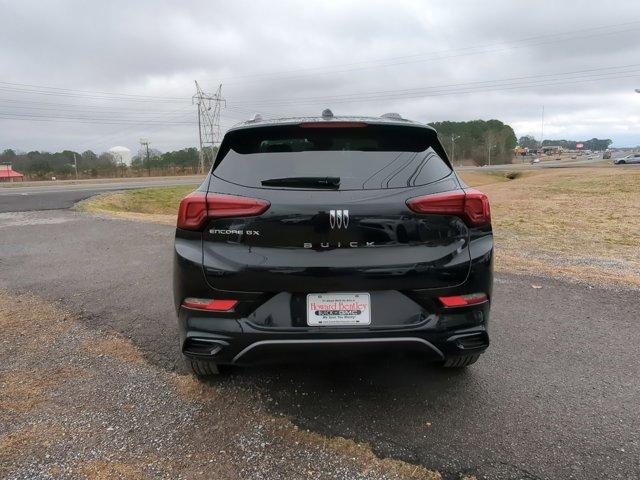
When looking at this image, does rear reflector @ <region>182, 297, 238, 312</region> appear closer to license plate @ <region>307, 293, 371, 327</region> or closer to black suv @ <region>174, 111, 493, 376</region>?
black suv @ <region>174, 111, 493, 376</region>

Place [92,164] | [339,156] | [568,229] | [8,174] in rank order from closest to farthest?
[339,156]
[568,229]
[8,174]
[92,164]

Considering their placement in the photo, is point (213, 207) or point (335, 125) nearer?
point (213, 207)

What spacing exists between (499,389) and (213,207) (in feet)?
6.98

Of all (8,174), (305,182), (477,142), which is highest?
(477,142)

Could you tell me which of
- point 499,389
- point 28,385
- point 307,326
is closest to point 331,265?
point 307,326

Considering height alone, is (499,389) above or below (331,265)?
below

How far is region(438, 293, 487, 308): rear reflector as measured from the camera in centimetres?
244

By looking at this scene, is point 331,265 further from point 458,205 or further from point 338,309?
point 458,205

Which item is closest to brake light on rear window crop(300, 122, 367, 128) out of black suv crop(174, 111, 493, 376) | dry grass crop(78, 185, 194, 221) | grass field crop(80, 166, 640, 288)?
black suv crop(174, 111, 493, 376)

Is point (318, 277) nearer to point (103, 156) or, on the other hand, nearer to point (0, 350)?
point (0, 350)

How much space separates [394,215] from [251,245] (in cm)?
76

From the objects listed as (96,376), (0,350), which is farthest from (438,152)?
(0,350)

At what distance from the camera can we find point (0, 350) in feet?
11.8

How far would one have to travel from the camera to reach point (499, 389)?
2959 mm
